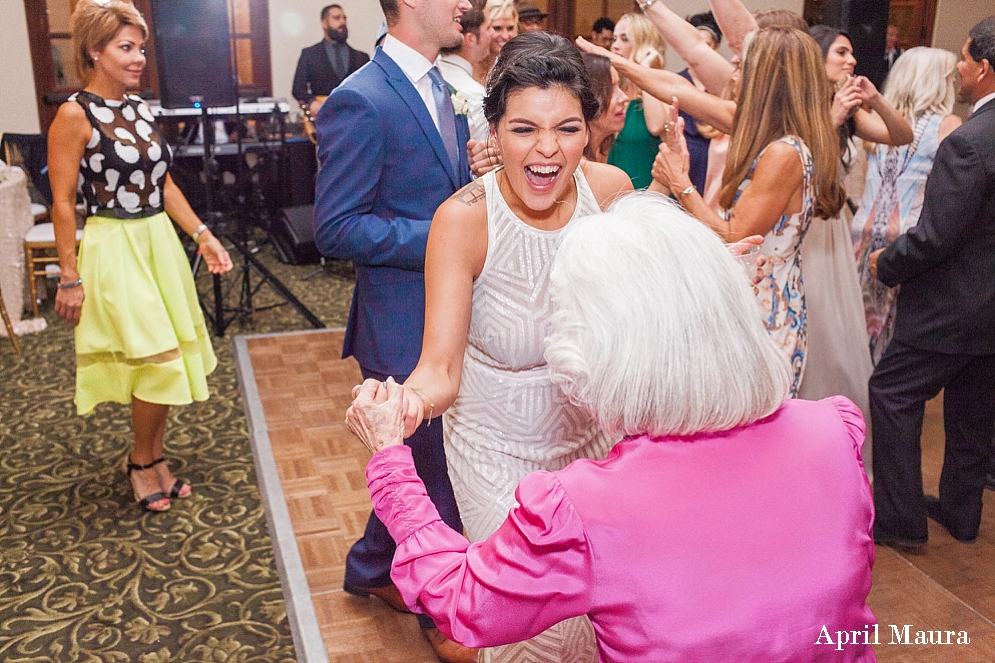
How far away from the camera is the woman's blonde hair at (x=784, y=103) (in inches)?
98.6

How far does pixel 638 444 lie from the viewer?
3.61 feet

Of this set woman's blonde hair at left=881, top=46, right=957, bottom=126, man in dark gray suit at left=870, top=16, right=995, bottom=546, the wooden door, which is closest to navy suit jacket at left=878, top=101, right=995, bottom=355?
man in dark gray suit at left=870, top=16, right=995, bottom=546

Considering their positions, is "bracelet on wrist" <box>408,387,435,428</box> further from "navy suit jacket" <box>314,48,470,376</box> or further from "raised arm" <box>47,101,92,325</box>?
"raised arm" <box>47,101,92,325</box>

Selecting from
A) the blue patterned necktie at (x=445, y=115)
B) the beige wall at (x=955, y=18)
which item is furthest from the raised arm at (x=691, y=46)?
the beige wall at (x=955, y=18)

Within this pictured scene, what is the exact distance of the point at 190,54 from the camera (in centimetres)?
521

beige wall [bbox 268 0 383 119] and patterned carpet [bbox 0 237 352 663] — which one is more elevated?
beige wall [bbox 268 0 383 119]

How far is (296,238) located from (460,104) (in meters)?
4.91

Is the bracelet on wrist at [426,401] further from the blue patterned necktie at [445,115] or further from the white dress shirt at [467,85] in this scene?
the white dress shirt at [467,85]

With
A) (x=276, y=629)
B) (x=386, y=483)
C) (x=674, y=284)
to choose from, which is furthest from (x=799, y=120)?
(x=276, y=629)

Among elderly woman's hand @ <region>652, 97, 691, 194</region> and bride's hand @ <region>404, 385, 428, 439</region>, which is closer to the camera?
bride's hand @ <region>404, 385, 428, 439</region>

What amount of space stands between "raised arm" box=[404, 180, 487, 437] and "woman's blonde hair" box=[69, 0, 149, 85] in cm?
174

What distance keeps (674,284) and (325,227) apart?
1.27 meters

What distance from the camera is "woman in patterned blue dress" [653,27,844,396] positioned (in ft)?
8.21

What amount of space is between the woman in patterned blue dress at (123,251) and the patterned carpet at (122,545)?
0.21 m
